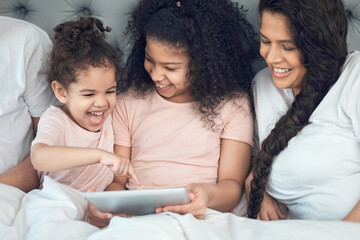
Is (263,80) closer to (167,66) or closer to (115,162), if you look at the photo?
(167,66)

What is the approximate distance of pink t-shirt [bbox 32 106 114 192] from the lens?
1.18 meters

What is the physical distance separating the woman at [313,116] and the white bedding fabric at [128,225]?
0.16 metres

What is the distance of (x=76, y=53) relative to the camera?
1185mm

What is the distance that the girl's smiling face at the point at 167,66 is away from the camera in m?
1.19

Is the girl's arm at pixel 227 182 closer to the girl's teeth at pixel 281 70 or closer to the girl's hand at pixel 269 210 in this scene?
the girl's hand at pixel 269 210

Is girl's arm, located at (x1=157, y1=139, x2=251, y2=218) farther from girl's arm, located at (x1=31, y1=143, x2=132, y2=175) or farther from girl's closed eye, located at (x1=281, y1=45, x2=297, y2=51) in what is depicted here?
girl's closed eye, located at (x1=281, y1=45, x2=297, y2=51)

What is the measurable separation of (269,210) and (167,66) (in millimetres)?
483

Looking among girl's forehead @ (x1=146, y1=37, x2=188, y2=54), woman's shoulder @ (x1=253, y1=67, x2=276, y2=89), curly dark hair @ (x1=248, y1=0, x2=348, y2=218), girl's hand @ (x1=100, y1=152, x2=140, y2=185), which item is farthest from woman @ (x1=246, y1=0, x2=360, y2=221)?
girl's hand @ (x1=100, y1=152, x2=140, y2=185)

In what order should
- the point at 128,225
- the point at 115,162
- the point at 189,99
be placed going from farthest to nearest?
the point at 189,99 < the point at 115,162 < the point at 128,225

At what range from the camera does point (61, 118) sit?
3.93ft

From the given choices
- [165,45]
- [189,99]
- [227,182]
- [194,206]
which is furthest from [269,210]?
[165,45]

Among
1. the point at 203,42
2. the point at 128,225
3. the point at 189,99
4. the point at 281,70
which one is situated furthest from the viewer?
the point at 189,99

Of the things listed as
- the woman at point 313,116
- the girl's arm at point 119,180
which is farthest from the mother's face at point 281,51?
the girl's arm at point 119,180

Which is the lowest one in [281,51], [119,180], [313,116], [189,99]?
[119,180]
